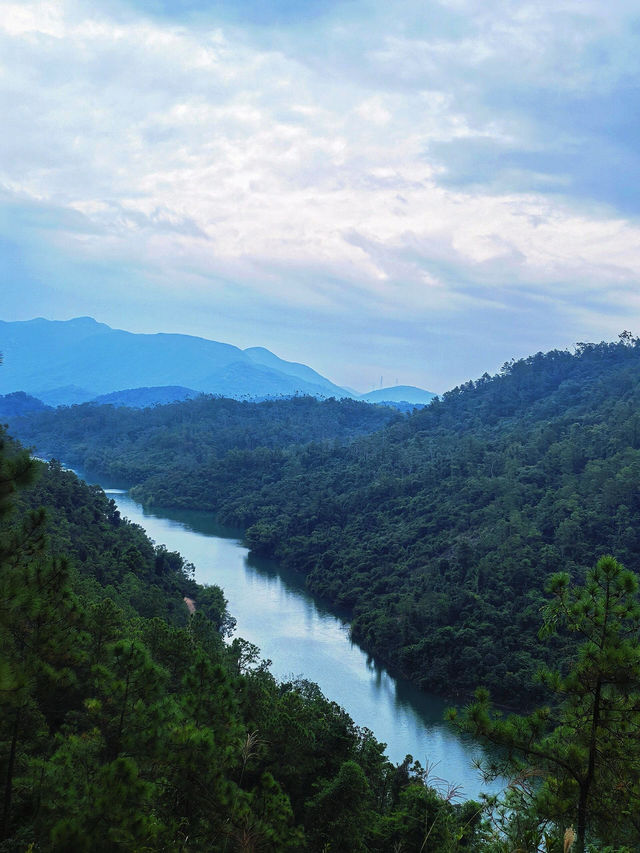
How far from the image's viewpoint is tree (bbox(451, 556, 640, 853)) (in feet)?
9.48

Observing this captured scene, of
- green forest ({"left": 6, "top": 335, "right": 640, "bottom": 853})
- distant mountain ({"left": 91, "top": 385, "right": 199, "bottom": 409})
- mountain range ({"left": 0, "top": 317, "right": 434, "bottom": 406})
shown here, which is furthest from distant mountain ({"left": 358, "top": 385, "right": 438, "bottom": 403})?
green forest ({"left": 6, "top": 335, "right": 640, "bottom": 853})

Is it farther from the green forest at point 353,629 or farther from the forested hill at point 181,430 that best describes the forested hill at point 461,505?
the forested hill at point 181,430

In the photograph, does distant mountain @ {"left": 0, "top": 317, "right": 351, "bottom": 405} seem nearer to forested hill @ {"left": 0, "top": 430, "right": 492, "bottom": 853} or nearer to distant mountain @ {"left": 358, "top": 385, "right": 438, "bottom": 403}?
distant mountain @ {"left": 358, "top": 385, "right": 438, "bottom": 403}

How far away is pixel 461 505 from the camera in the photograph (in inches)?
1005

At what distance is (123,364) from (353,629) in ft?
492

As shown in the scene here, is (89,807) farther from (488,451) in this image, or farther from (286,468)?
(286,468)

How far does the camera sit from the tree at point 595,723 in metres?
2.89

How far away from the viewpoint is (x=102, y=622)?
18.1ft

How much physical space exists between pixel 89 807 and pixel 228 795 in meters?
1.34

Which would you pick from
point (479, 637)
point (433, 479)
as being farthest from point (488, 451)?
point (479, 637)

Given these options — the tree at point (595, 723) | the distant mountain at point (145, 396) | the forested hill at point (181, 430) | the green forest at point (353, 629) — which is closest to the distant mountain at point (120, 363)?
the distant mountain at point (145, 396)

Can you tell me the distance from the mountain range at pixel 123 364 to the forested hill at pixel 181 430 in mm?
72759

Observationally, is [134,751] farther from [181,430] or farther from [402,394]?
[402,394]

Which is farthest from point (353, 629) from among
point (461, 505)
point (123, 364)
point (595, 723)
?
point (123, 364)
